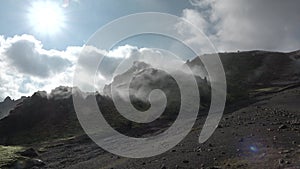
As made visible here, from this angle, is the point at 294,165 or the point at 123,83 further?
the point at 123,83

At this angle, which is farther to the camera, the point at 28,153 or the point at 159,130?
the point at 159,130

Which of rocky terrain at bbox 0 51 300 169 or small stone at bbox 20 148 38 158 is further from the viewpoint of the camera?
small stone at bbox 20 148 38 158

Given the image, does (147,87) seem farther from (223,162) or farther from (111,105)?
(223,162)

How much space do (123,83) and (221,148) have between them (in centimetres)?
15935

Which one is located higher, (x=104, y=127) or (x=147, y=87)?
(x=147, y=87)

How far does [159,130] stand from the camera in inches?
3509

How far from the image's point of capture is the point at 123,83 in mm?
192500

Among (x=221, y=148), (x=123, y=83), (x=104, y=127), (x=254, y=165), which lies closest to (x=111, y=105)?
(x=104, y=127)

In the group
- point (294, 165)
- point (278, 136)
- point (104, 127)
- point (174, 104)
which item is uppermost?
point (174, 104)

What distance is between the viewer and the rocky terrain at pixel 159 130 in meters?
30.9

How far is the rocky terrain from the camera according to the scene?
30875mm

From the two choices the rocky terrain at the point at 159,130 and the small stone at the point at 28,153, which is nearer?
the rocky terrain at the point at 159,130

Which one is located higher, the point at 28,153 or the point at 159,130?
the point at 159,130

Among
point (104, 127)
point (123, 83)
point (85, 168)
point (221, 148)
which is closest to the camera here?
point (221, 148)
